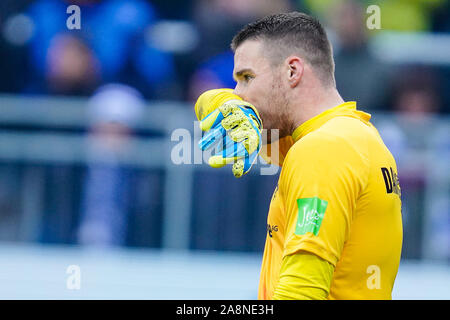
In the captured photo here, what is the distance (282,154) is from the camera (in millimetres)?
3424

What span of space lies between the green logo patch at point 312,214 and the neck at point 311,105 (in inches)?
22.2

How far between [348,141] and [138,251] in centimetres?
470

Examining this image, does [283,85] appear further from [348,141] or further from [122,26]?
[122,26]

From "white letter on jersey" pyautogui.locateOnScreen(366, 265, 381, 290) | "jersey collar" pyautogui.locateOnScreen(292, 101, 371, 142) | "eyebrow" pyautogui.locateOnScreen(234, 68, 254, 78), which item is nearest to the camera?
"white letter on jersey" pyautogui.locateOnScreen(366, 265, 381, 290)

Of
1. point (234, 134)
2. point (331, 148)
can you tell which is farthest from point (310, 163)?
point (234, 134)

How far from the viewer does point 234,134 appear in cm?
271

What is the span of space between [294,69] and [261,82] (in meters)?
0.14

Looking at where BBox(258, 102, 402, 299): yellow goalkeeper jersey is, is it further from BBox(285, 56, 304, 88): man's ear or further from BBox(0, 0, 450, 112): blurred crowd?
BBox(0, 0, 450, 112): blurred crowd

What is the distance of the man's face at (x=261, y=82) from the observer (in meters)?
2.89

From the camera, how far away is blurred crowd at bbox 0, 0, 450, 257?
25.6 ft

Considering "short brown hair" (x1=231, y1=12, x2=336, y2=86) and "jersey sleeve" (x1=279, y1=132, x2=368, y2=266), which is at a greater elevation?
"short brown hair" (x1=231, y1=12, x2=336, y2=86)

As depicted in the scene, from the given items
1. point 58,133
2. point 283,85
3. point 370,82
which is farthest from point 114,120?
point 283,85

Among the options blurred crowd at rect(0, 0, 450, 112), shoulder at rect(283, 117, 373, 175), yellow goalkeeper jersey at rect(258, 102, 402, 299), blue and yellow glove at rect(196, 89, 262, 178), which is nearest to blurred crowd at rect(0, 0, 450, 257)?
blurred crowd at rect(0, 0, 450, 112)

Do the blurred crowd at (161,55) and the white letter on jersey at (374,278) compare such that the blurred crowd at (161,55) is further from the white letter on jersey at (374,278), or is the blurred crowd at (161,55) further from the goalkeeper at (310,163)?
the white letter on jersey at (374,278)
